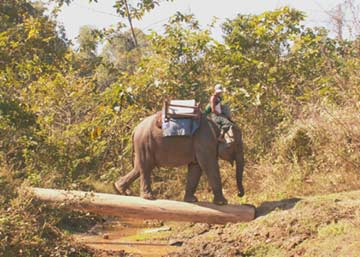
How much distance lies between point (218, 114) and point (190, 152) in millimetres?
876

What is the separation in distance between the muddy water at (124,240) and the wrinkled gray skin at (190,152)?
910mm

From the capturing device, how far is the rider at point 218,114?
891cm

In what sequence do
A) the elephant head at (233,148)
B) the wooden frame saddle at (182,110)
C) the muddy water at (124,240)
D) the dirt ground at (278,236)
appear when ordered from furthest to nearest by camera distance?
the muddy water at (124,240)
the elephant head at (233,148)
the wooden frame saddle at (182,110)
the dirt ground at (278,236)

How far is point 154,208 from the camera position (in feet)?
28.6

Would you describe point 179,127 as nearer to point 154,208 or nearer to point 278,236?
point 154,208

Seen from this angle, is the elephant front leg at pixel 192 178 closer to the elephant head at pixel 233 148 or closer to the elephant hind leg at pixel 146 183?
the elephant head at pixel 233 148

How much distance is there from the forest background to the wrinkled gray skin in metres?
1.56

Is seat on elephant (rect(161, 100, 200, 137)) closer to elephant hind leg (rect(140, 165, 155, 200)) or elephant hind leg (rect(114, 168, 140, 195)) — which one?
elephant hind leg (rect(140, 165, 155, 200))

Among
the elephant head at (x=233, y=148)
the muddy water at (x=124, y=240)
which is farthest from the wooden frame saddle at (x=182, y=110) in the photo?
the muddy water at (x=124, y=240)

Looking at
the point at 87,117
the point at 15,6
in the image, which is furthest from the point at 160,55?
the point at 15,6

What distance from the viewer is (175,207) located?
870 centimetres

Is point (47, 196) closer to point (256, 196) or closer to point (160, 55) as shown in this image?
point (256, 196)

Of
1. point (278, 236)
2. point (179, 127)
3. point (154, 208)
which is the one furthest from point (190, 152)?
point (278, 236)

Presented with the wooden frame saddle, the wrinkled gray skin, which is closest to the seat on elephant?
the wooden frame saddle
